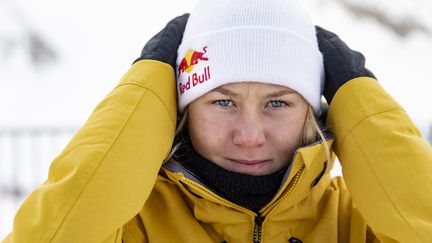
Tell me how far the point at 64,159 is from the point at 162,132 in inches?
8.6

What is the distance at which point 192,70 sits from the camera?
1314mm

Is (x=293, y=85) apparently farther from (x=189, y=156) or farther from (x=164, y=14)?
(x=164, y=14)

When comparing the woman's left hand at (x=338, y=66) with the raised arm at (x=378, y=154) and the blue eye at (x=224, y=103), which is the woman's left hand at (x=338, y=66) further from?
the blue eye at (x=224, y=103)

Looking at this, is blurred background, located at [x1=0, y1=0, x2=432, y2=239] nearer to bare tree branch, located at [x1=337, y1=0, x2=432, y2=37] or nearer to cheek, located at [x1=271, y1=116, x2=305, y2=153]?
bare tree branch, located at [x1=337, y1=0, x2=432, y2=37]

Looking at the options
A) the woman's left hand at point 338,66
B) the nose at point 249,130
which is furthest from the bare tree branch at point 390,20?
the nose at point 249,130

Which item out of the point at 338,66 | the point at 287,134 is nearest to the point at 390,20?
the point at 338,66

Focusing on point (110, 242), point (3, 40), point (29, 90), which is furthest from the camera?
point (3, 40)

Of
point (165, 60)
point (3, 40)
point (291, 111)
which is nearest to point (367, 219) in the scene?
point (291, 111)

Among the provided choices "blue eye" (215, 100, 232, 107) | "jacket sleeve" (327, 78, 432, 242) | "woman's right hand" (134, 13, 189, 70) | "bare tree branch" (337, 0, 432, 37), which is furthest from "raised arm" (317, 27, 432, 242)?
"bare tree branch" (337, 0, 432, 37)

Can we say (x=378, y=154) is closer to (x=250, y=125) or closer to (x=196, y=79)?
(x=250, y=125)

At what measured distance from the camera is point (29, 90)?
7621 millimetres

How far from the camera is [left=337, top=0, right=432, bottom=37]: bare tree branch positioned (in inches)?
360

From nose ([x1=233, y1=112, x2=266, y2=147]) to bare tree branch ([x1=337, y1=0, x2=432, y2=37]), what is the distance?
326 inches

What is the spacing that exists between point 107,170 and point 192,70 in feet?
1.17
